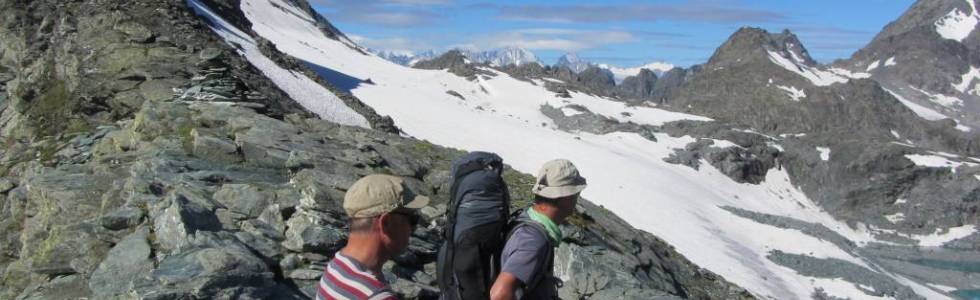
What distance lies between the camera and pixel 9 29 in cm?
2241

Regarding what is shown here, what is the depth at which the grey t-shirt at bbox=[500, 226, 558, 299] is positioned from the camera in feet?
20.5

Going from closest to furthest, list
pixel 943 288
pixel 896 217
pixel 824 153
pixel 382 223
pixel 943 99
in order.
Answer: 1. pixel 382 223
2. pixel 943 288
3. pixel 896 217
4. pixel 824 153
5. pixel 943 99

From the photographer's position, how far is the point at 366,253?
5047mm

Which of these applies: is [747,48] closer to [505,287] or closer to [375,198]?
[505,287]

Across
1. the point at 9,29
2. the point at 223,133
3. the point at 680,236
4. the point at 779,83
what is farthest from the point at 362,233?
the point at 779,83

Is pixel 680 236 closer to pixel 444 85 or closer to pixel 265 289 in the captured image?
pixel 265 289

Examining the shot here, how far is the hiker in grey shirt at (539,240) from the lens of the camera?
6234 mm

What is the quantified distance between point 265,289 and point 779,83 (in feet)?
382

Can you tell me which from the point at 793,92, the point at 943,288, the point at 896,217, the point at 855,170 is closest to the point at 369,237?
the point at 943,288

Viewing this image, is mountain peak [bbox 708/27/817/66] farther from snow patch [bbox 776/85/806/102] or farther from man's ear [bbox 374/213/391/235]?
man's ear [bbox 374/213/391/235]

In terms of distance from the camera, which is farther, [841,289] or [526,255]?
[841,289]

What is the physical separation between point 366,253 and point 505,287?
1588 millimetres

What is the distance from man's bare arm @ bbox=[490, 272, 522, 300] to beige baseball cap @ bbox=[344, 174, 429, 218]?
1.45m

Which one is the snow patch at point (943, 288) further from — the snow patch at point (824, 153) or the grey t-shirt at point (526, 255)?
the grey t-shirt at point (526, 255)
